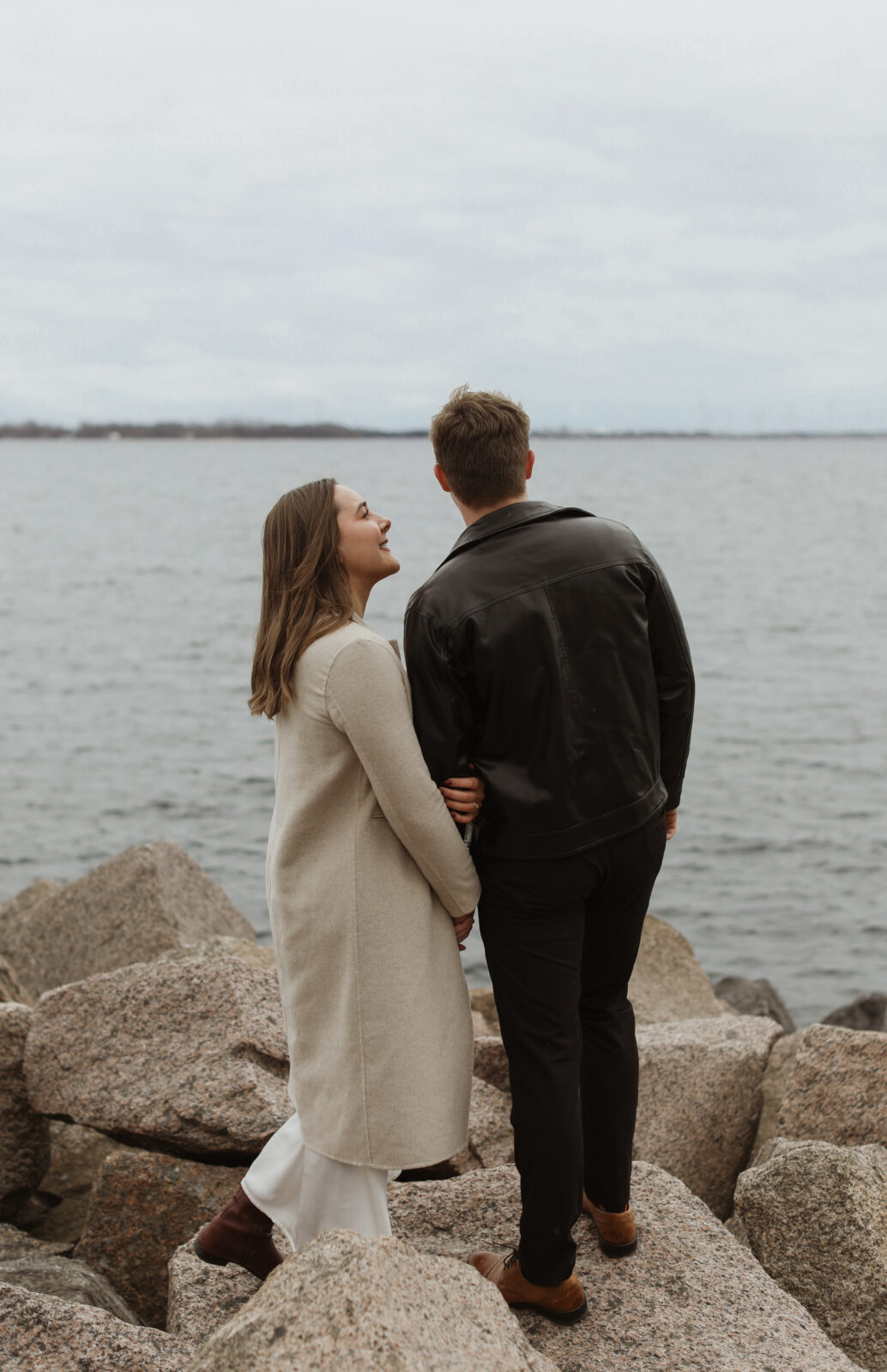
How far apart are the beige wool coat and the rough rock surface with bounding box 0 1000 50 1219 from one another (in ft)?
6.72

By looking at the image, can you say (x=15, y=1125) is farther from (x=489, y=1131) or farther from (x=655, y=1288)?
(x=655, y=1288)

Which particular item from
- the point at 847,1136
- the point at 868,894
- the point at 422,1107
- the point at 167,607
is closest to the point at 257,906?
the point at 868,894

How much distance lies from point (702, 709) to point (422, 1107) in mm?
17307

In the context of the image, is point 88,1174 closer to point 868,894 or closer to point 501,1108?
point 501,1108

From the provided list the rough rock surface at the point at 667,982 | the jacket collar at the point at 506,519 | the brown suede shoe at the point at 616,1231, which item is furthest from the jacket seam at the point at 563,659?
the rough rock surface at the point at 667,982

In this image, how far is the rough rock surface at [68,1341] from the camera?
299cm

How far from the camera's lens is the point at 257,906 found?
476 inches

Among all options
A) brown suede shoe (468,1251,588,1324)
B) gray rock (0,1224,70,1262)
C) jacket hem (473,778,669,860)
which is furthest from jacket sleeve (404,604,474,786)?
gray rock (0,1224,70,1262)

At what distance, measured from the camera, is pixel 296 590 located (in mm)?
3270

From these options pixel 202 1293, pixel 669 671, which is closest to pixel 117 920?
pixel 202 1293

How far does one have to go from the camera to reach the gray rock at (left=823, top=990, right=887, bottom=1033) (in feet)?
26.9

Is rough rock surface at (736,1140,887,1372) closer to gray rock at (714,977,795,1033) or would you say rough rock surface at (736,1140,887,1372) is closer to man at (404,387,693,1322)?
man at (404,387,693,1322)

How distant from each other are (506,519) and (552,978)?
3.77ft

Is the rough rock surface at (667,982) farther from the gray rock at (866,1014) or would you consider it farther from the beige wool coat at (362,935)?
the beige wool coat at (362,935)
